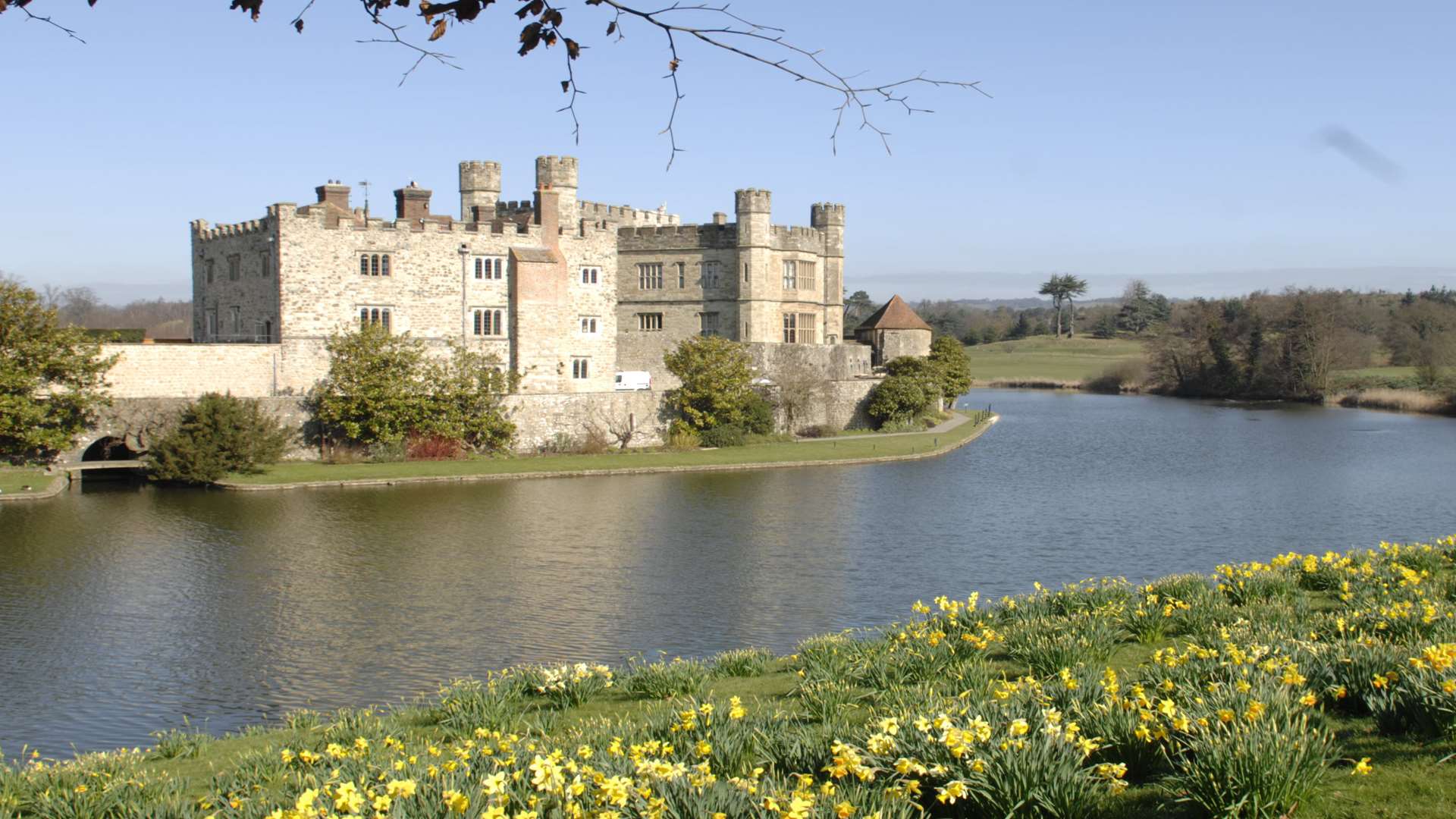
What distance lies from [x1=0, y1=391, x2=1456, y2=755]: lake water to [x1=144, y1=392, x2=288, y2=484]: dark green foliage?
2.99ft

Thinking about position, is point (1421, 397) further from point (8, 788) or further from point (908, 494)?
point (8, 788)

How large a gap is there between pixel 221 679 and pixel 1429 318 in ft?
336

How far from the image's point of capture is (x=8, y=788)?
8.31m

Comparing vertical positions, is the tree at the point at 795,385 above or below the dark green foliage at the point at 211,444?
above

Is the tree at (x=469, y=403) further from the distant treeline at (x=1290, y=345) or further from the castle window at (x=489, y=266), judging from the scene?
the distant treeline at (x=1290, y=345)

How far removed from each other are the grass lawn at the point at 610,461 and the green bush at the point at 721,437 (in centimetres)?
50

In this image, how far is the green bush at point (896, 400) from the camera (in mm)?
52406

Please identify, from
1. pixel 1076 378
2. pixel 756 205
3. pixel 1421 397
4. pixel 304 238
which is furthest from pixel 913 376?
pixel 1076 378

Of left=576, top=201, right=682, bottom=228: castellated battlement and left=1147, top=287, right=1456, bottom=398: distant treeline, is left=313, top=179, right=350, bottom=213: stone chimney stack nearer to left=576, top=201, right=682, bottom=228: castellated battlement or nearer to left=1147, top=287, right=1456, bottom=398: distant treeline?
left=576, top=201, right=682, bottom=228: castellated battlement

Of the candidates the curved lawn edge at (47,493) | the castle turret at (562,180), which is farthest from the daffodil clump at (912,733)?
the castle turret at (562,180)

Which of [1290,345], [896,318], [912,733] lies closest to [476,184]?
[896,318]

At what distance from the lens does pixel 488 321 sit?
4300 centimetres

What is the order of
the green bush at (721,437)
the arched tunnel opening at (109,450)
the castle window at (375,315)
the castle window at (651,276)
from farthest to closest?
the castle window at (651,276) < the green bush at (721,437) < the castle window at (375,315) < the arched tunnel opening at (109,450)

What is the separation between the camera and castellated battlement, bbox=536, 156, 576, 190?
47.2 meters
